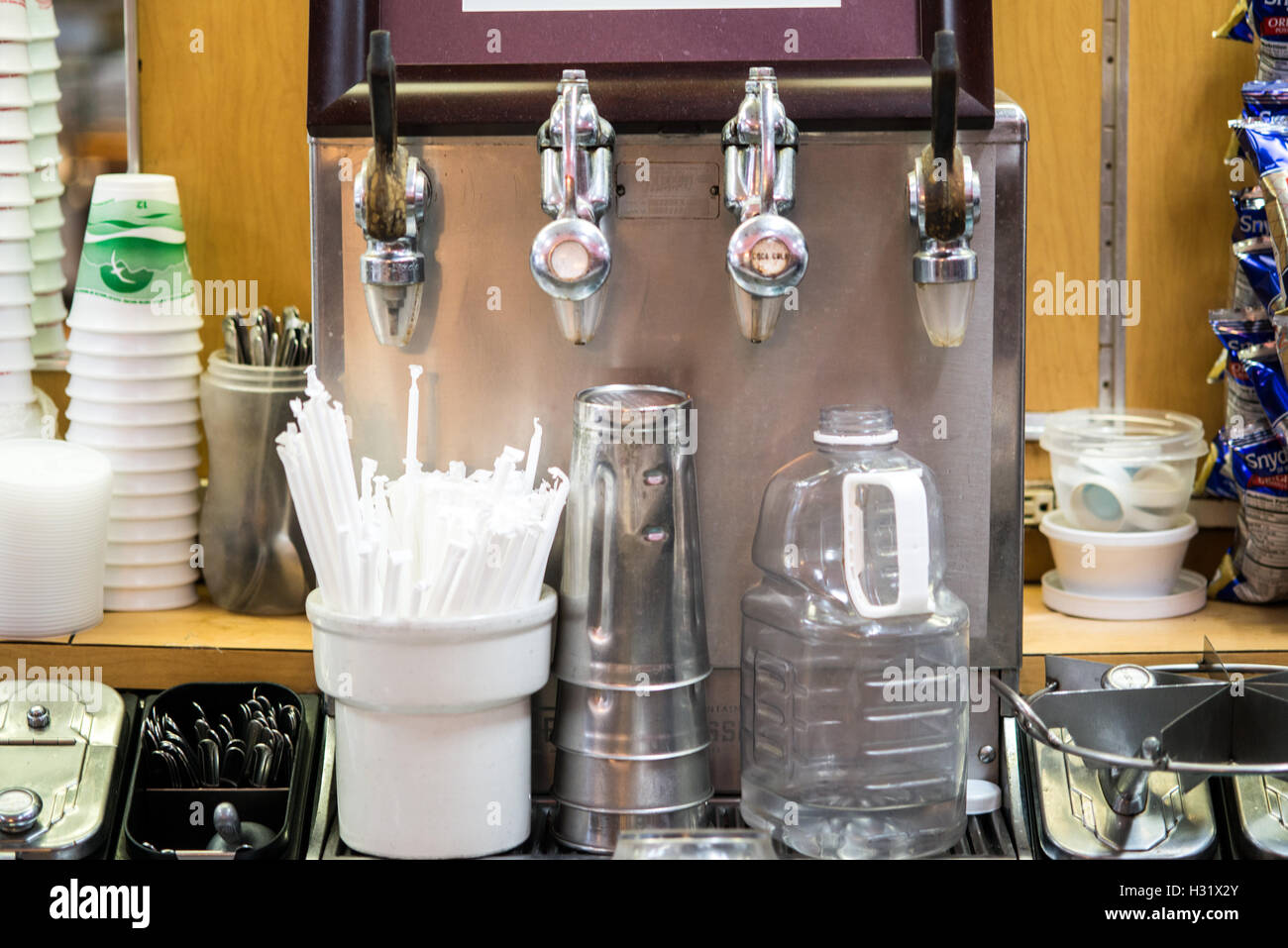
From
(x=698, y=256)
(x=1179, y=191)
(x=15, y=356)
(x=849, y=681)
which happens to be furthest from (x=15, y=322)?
(x=1179, y=191)

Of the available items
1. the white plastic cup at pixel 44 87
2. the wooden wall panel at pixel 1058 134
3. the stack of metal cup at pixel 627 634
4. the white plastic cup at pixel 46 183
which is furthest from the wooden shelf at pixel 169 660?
the wooden wall panel at pixel 1058 134

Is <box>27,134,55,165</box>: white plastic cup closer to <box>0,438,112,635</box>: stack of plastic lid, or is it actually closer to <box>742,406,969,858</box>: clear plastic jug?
<box>0,438,112,635</box>: stack of plastic lid

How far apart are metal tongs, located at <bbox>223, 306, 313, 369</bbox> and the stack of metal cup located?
467mm

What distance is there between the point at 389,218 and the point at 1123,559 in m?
0.93

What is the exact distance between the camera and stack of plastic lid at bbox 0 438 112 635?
1.46 meters

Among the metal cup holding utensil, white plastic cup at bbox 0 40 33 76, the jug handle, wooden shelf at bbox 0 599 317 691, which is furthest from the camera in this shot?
white plastic cup at bbox 0 40 33 76

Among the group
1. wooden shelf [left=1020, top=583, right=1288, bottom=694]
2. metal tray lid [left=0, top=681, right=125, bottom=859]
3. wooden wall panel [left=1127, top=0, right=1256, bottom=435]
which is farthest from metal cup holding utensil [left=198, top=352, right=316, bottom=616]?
wooden wall panel [left=1127, top=0, right=1256, bottom=435]

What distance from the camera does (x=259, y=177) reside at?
1.83 meters

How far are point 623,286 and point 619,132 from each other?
14cm

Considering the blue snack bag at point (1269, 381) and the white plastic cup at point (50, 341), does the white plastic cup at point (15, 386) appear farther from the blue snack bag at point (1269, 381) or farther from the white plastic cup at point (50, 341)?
the blue snack bag at point (1269, 381)
